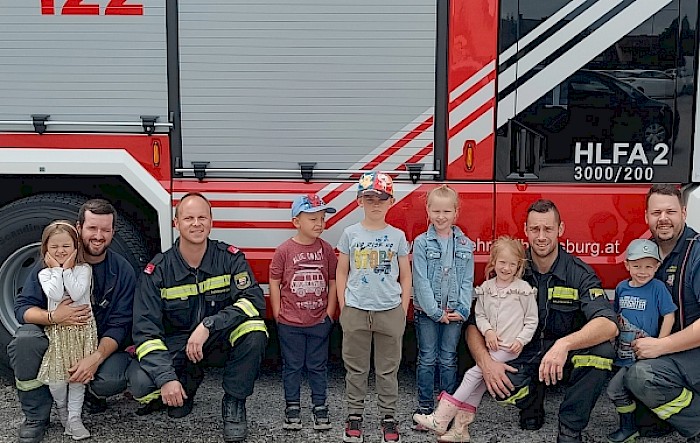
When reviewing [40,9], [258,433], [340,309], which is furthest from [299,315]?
[40,9]

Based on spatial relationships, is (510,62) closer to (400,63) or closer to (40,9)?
(400,63)

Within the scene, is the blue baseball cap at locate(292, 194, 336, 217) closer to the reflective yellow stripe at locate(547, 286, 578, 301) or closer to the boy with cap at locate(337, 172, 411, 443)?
the boy with cap at locate(337, 172, 411, 443)

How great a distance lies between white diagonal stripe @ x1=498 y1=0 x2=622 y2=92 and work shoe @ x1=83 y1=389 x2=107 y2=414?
273cm

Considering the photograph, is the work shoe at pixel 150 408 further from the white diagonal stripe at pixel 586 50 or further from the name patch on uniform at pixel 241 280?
the white diagonal stripe at pixel 586 50

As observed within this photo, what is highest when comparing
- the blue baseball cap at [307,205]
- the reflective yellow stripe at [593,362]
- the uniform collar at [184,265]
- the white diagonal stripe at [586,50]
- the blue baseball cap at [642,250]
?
the white diagonal stripe at [586,50]

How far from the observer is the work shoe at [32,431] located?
3.75 metres

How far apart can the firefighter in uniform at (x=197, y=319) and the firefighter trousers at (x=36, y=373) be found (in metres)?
0.09

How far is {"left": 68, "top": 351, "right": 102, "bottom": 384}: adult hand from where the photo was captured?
12.3 feet

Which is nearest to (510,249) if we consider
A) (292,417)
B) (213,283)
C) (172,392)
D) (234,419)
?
(292,417)

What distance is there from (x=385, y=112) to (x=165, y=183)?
1291 millimetres

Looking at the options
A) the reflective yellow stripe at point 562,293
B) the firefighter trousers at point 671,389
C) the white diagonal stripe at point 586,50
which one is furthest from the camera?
the white diagonal stripe at point 586,50

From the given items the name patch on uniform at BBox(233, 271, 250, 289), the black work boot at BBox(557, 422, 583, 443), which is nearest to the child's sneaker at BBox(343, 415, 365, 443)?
the name patch on uniform at BBox(233, 271, 250, 289)

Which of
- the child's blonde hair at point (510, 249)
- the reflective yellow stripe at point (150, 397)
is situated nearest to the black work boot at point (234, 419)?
the reflective yellow stripe at point (150, 397)

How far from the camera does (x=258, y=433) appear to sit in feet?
12.9
